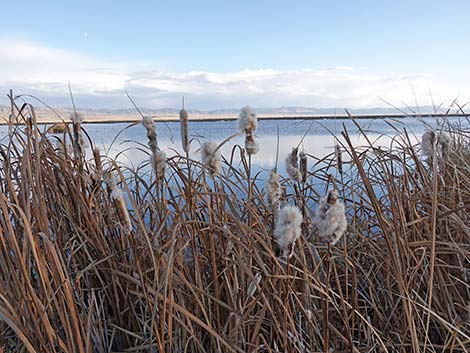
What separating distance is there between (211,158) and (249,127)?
16 centimetres

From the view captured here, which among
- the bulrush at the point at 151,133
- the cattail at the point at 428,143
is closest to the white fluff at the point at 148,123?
the bulrush at the point at 151,133

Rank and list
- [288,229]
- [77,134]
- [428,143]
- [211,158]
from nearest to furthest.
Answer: [288,229] < [211,158] < [428,143] < [77,134]

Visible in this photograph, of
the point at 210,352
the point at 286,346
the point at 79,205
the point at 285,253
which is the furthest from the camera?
the point at 79,205

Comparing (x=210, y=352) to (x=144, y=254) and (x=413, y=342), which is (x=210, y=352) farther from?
(x=413, y=342)

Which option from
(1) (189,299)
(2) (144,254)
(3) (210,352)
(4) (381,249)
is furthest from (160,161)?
(4) (381,249)

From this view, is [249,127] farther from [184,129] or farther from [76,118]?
[76,118]

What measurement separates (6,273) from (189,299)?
1.66ft

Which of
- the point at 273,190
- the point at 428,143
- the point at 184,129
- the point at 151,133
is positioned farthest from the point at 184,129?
the point at 428,143

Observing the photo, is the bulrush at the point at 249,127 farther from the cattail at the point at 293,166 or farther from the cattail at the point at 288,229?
the cattail at the point at 288,229

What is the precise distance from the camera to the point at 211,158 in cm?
133

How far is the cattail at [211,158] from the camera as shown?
1.33 m

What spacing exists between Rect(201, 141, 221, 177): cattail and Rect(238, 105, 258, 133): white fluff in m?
0.11

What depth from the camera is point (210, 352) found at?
1.27m

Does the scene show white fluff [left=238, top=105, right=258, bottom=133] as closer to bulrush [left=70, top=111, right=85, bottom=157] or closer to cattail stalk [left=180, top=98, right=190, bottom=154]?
cattail stalk [left=180, top=98, right=190, bottom=154]
